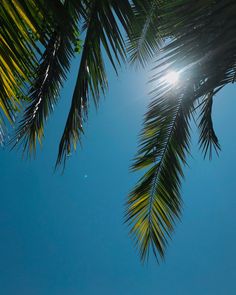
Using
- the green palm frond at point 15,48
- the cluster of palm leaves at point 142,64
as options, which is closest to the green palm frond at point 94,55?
the cluster of palm leaves at point 142,64

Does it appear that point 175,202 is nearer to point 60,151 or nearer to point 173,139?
point 173,139

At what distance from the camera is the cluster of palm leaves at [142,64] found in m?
1.44

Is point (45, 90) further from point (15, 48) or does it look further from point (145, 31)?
point (15, 48)

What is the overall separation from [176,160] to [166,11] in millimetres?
2230

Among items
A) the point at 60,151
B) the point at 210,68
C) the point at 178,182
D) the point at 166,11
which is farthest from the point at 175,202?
the point at 166,11

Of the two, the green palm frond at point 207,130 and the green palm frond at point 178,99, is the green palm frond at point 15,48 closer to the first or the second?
the green palm frond at point 178,99

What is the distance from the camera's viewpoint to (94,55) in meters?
2.88

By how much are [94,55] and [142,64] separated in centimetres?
124

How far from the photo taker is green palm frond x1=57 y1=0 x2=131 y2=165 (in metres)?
2.44

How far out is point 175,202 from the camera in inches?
181

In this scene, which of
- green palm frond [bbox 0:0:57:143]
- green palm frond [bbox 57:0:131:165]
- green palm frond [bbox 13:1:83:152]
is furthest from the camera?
green palm frond [bbox 13:1:83:152]

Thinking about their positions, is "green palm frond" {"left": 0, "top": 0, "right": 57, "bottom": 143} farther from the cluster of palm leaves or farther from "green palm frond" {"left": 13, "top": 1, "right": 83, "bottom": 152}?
"green palm frond" {"left": 13, "top": 1, "right": 83, "bottom": 152}

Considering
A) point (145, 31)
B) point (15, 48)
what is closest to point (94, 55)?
point (145, 31)

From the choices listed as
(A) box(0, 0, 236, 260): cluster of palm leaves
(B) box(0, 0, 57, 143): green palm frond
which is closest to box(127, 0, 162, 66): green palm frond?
(A) box(0, 0, 236, 260): cluster of palm leaves
